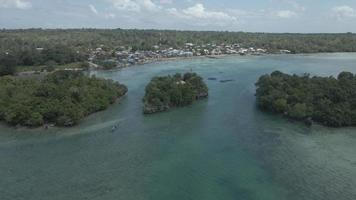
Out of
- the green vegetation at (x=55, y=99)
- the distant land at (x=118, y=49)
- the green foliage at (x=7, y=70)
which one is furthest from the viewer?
the distant land at (x=118, y=49)

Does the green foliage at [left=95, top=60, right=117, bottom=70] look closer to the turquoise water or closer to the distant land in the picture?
the distant land

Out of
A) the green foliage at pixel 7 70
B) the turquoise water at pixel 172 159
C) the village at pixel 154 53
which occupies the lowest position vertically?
the turquoise water at pixel 172 159

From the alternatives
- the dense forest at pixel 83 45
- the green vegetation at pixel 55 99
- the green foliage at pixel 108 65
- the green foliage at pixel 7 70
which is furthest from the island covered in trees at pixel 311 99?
the dense forest at pixel 83 45

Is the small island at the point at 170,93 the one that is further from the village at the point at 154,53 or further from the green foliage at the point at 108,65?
the village at the point at 154,53

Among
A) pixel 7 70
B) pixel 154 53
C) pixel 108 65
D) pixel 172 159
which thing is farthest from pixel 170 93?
pixel 154 53

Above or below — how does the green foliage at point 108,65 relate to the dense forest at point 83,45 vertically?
below

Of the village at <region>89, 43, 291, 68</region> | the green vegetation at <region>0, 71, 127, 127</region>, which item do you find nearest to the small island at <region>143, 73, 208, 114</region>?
the green vegetation at <region>0, 71, 127, 127</region>

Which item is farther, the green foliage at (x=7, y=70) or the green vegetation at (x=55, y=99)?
the green foliage at (x=7, y=70)

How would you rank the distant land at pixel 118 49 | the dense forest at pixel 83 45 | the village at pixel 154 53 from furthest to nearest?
the village at pixel 154 53 < the dense forest at pixel 83 45 < the distant land at pixel 118 49
